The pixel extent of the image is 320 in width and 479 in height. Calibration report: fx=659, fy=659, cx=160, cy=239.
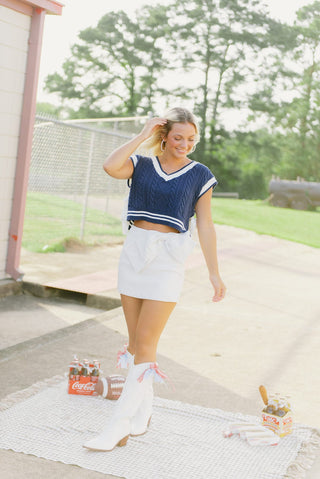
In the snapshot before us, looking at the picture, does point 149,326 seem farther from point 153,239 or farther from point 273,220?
point 273,220

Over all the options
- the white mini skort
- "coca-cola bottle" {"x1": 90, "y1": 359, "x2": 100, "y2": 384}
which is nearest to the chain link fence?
"coca-cola bottle" {"x1": 90, "y1": 359, "x2": 100, "y2": 384}

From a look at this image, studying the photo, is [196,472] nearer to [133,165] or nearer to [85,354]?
[133,165]

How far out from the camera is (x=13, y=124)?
6711mm

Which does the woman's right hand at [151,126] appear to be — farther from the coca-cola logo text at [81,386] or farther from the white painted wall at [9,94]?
the white painted wall at [9,94]

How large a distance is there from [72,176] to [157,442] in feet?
27.8

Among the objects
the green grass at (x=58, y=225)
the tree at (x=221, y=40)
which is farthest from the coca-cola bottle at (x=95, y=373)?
the tree at (x=221, y=40)

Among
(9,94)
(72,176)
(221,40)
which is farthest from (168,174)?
(221,40)

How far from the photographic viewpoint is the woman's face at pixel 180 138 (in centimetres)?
329

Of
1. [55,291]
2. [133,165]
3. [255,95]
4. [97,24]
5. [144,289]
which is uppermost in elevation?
[97,24]

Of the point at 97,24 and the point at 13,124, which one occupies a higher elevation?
the point at 97,24

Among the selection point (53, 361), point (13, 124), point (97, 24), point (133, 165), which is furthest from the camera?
point (97, 24)

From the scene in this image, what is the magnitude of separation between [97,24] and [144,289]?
36.3 m

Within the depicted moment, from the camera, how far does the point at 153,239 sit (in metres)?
3.24

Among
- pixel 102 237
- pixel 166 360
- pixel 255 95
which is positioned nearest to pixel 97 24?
pixel 255 95
